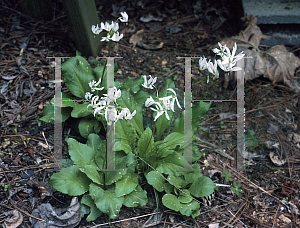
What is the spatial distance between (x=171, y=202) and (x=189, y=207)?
0.50 feet

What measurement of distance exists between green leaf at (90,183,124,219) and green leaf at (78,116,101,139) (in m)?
0.55

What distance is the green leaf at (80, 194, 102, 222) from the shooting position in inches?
82.4

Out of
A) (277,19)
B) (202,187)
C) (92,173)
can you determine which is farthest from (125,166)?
(277,19)

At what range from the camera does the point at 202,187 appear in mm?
2289

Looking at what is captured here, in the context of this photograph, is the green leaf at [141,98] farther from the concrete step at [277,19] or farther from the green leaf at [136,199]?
the concrete step at [277,19]

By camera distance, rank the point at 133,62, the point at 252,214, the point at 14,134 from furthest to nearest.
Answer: the point at 133,62 < the point at 14,134 < the point at 252,214

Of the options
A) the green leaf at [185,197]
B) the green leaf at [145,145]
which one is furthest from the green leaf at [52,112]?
the green leaf at [185,197]

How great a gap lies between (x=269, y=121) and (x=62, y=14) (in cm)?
284

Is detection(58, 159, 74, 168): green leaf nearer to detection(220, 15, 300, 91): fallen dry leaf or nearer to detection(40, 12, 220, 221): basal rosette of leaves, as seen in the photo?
detection(40, 12, 220, 221): basal rosette of leaves

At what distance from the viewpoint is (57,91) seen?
2713 millimetres

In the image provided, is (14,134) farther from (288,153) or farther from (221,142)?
(288,153)

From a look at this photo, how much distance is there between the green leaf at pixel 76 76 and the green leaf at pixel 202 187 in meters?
1.32

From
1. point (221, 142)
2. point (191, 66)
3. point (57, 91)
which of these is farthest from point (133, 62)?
point (221, 142)

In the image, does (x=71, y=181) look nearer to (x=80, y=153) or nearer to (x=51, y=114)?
(x=80, y=153)
